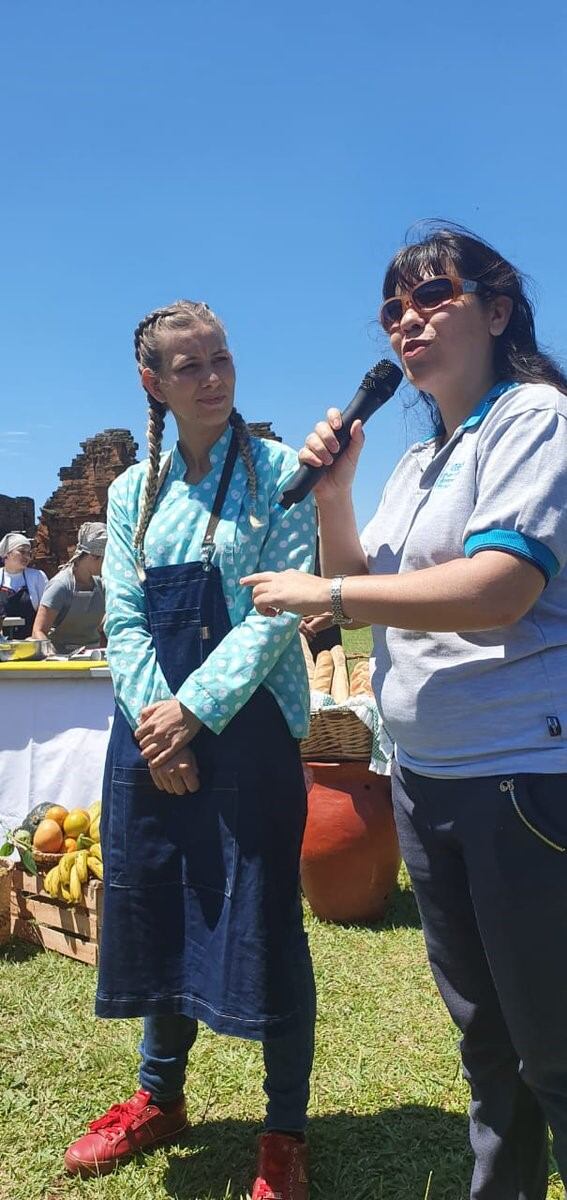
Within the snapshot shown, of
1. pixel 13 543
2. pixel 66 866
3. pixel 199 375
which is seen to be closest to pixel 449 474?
pixel 199 375

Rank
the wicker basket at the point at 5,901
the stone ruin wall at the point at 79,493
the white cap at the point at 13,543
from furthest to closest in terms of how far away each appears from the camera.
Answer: the stone ruin wall at the point at 79,493 → the white cap at the point at 13,543 → the wicker basket at the point at 5,901

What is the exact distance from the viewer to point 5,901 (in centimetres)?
406

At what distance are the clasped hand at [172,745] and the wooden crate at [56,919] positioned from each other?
1837mm

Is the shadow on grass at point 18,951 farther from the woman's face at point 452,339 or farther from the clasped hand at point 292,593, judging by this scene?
the woman's face at point 452,339

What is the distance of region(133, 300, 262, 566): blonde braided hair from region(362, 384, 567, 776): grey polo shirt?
719 mm

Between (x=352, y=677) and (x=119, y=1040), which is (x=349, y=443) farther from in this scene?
(x=352, y=677)

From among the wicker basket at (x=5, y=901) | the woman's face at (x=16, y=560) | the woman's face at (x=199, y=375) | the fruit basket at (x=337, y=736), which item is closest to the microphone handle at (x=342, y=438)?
the woman's face at (x=199, y=375)

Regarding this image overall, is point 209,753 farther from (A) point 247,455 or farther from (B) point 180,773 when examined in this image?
(A) point 247,455

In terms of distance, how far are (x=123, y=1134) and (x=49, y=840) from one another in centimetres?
184

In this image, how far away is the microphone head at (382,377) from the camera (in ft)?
6.02

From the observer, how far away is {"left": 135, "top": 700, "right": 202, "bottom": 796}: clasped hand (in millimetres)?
2115

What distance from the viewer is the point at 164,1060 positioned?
2.41m

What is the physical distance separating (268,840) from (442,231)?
4.40ft

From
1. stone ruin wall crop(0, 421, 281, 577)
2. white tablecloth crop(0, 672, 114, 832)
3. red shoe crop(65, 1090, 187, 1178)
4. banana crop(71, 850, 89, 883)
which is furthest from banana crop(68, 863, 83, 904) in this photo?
stone ruin wall crop(0, 421, 281, 577)
